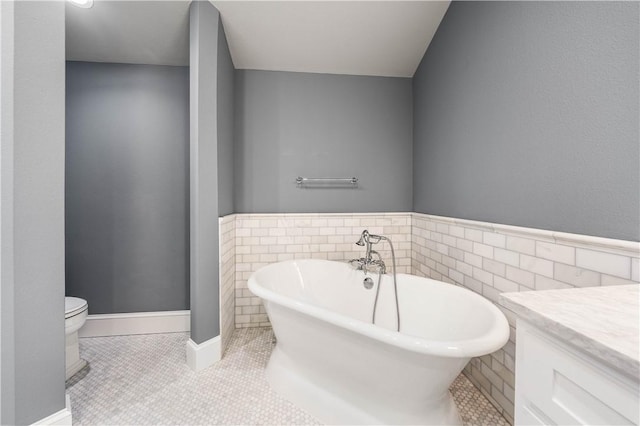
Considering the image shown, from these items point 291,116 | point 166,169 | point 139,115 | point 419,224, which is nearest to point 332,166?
point 291,116

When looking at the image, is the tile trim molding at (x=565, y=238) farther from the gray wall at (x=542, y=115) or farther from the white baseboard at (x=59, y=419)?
the white baseboard at (x=59, y=419)

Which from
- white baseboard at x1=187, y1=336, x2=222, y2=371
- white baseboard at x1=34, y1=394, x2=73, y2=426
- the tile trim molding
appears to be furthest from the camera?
white baseboard at x1=187, y1=336, x2=222, y2=371

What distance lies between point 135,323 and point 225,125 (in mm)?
1870

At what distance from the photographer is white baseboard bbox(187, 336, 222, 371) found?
1661mm

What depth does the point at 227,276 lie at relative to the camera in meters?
1.98

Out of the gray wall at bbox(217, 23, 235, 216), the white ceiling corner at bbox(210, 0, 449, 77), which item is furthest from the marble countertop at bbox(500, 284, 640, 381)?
the white ceiling corner at bbox(210, 0, 449, 77)

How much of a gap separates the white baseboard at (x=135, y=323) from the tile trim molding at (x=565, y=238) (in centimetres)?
243

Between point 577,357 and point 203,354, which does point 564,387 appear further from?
point 203,354

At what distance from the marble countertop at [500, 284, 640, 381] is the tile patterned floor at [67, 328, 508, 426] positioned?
42.5 inches

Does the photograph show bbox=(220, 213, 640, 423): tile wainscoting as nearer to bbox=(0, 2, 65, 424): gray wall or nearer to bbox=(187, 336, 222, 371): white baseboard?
bbox=(187, 336, 222, 371): white baseboard

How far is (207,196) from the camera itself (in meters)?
1.71

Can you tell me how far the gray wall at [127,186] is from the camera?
208 centimetres

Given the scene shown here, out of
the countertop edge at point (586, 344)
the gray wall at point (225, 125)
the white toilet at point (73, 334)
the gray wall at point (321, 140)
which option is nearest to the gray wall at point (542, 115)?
the gray wall at point (321, 140)

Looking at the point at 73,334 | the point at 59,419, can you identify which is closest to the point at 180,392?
the point at 59,419
